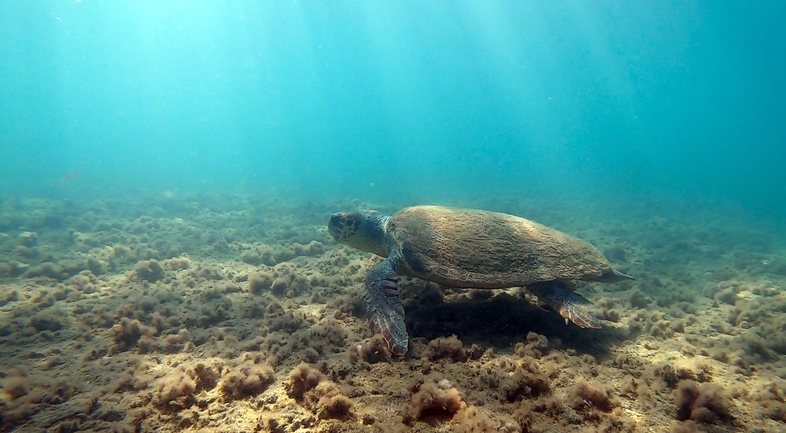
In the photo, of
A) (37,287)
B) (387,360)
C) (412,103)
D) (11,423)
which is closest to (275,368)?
(387,360)

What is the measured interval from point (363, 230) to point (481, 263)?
2.36 meters

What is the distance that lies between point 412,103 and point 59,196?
142m

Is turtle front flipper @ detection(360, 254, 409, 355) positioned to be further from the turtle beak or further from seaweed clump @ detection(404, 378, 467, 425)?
the turtle beak

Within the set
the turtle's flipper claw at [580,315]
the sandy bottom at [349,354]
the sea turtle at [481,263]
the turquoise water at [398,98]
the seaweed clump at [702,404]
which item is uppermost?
the turquoise water at [398,98]

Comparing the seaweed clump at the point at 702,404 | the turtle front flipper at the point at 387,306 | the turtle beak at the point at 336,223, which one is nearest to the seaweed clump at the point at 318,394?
the turtle front flipper at the point at 387,306

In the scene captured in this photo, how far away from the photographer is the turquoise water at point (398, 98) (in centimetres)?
3378

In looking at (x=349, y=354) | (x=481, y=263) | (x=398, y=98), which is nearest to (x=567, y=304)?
(x=481, y=263)

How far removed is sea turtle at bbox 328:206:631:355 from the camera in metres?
3.79

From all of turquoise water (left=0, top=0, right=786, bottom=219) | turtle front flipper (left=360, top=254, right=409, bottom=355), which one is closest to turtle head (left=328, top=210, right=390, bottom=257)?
turtle front flipper (left=360, top=254, right=409, bottom=355)

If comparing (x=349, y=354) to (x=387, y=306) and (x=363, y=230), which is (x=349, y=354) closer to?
(x=387, y=306)

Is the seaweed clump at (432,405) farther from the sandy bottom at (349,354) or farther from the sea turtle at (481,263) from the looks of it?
the sea turtle at (481,263)

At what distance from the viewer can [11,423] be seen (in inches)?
93.5

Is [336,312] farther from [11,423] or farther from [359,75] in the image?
[359,75]

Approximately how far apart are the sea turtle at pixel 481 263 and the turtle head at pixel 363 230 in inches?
22.2
